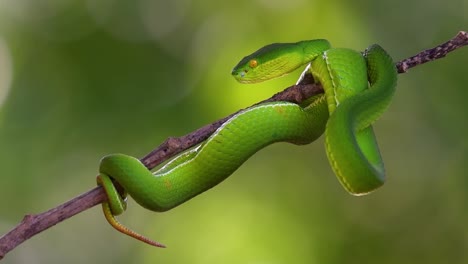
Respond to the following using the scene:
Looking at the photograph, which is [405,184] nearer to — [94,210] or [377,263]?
[377,263]

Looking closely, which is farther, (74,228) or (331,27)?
(74,228)

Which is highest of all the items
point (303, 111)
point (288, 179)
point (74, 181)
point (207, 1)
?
point (207, 1)

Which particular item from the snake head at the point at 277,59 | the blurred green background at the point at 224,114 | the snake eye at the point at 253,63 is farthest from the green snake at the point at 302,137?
the blurred green background at the point at 224,114

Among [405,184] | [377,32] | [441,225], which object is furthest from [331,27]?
[441,225]

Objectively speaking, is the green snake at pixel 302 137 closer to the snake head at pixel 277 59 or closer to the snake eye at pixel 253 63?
the snake head at pixel 277 59

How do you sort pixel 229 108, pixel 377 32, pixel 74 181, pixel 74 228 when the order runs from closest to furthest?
pixel 229 108 < pixel 377 32 < pixel 74 181 < pixel 74 228

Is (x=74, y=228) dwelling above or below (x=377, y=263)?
above

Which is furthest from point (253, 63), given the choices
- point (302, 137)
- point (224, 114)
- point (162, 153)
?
point (224, 114)

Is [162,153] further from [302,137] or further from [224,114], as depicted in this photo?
[224,114]
